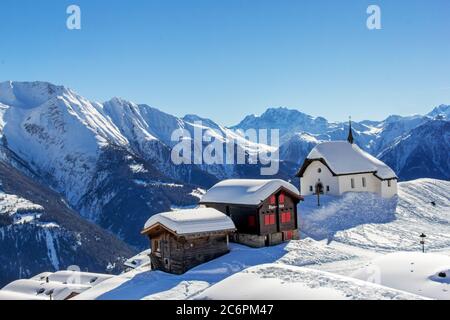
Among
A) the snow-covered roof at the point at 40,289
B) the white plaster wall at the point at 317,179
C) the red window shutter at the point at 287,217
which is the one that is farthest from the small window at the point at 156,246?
the snow-covered roof at the point at 40,289

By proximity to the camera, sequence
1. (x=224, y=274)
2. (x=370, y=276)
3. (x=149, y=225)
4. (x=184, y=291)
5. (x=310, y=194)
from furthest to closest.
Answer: (x=310, y=194) → (x=149, y=225) → (x=224, y=274) → (x=184, y=291) → (x=370, y=276)

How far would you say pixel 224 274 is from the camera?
104ft

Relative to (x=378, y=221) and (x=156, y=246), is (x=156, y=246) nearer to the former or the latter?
(x=156, y=246)

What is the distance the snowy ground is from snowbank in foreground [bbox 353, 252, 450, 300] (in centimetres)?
5

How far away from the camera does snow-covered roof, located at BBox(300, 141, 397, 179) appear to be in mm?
55281

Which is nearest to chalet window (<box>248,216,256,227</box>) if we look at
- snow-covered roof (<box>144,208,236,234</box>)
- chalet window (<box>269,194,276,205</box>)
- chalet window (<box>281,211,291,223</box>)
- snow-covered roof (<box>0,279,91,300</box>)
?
chalet window (<box>269,194,276,205</box>)

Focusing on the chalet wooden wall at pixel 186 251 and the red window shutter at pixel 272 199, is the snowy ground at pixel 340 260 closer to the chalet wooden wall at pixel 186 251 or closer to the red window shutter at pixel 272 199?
the chalet wooden wall at pixel 186 251

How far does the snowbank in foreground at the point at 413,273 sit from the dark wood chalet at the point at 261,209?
11.7m

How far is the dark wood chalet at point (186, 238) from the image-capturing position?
33688mm

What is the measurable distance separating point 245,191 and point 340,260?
33.5 ft

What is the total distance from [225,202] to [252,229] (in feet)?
12.5
